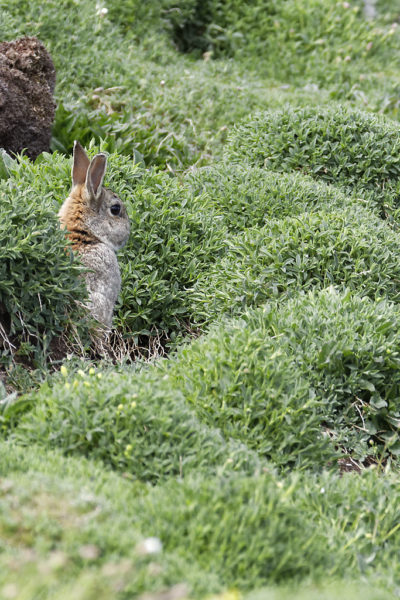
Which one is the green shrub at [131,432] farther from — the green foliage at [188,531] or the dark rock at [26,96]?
the dark rock at [26,96]

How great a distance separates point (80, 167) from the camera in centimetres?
612

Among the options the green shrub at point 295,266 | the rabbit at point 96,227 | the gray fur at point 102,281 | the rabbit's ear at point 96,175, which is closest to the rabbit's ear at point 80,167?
the rabbit at point 96,227

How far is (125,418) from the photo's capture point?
13.1 feet

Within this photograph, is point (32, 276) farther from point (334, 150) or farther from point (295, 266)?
point (334, 150)

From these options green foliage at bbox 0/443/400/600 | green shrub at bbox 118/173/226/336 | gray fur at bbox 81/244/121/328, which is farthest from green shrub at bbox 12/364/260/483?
green shrub at bbox 118/173/226/336

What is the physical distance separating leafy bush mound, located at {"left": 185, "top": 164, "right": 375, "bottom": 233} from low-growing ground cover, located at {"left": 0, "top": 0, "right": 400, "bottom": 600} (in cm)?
2

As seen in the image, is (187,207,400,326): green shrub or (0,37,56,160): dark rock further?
(0,37,56,160): dark rock

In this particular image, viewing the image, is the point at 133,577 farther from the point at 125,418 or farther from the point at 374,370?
the point at 374,370

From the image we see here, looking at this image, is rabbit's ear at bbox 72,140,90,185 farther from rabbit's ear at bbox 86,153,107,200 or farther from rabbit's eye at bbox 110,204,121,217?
rabbit's eye at bbox 110,204,121,217

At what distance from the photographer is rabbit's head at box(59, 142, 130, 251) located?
5988 mm

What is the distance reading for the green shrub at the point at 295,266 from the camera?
6070 millimetres

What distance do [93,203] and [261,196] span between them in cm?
181

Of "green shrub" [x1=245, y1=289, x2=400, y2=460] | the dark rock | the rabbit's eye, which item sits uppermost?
the dark rock

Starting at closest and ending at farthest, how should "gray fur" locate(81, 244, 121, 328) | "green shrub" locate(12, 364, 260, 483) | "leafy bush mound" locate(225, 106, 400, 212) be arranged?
"green shrub" locate(12, 364, 260, 483), "gray fur" locate(81, 244, 121, 328), "leafy bush mound" locate(225, 106, 400, 212)
